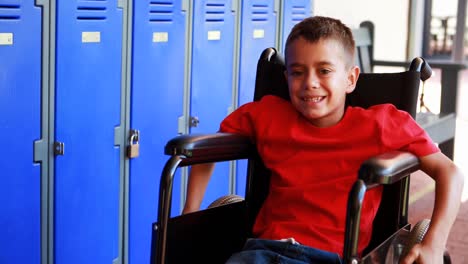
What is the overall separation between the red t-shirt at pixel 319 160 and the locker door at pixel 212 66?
46.3 inches

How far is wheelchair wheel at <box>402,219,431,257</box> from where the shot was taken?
2074 mm

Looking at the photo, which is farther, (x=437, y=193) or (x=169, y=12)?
(x=169, y=12)

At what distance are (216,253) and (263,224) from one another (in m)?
0.15

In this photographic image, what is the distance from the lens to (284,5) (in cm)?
409

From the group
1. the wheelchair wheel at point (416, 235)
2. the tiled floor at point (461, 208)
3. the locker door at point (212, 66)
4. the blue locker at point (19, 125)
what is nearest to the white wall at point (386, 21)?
the tiled floor at point (461, 208)

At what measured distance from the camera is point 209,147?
7.05 feet

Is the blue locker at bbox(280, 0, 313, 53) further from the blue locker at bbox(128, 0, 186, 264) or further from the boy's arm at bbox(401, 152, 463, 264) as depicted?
the boy's arm at bbox(401, 152, 463, 264)

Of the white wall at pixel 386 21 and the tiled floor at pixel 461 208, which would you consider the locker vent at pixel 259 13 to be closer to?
the tiled floor at pixel 461 208

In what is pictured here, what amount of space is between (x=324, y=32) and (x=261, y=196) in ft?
1.72

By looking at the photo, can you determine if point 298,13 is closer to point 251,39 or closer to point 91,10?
point 251,39

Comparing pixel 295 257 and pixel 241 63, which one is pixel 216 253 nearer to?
pixel 295 257

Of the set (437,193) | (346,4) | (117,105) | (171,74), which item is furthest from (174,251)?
(346,4)

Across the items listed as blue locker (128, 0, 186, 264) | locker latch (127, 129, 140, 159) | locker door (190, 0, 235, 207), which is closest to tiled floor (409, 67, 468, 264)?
locker door (190, 0, 235, 207)

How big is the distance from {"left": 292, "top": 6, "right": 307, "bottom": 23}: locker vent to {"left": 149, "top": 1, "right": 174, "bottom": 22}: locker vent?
41.2 inches
